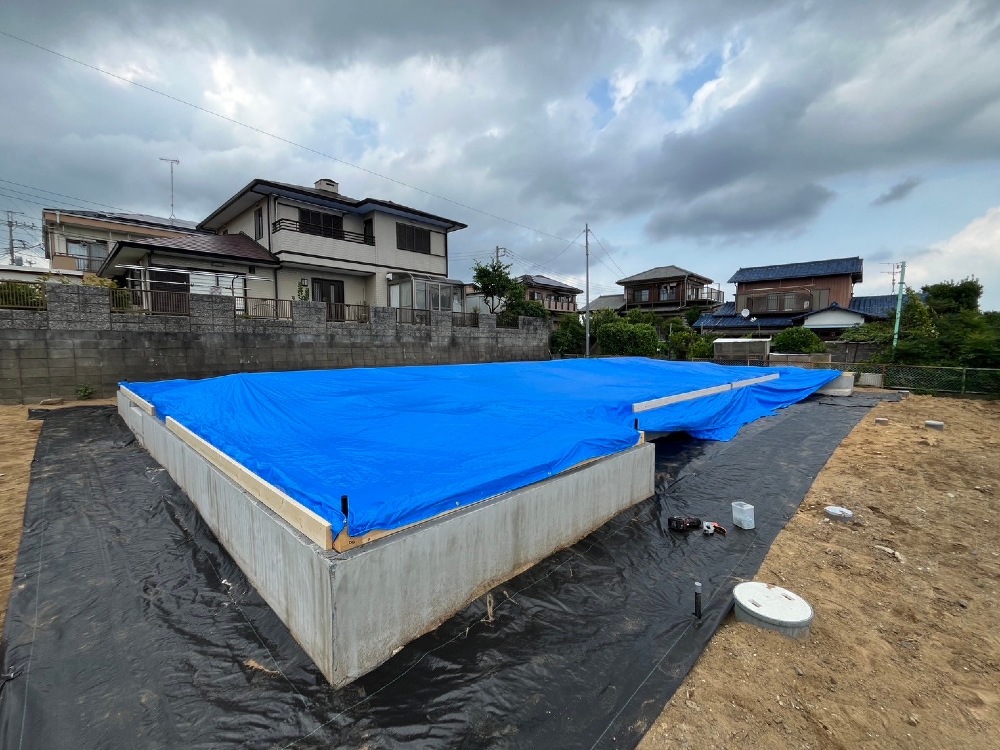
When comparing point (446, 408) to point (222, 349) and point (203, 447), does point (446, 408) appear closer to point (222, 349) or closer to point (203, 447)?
point (203, 447)

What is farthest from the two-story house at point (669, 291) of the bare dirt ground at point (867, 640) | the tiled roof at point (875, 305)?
the bare dirt ground at point (867, 640)

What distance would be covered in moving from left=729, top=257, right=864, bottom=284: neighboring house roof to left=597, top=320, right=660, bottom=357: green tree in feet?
53.1

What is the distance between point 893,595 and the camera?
2785mm

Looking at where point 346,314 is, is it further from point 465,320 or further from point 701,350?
point 701,350

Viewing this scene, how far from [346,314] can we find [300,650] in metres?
12.6

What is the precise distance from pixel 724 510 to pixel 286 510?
12.0 feet

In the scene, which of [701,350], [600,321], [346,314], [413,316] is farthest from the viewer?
[600,321]

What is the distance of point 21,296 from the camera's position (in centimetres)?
821

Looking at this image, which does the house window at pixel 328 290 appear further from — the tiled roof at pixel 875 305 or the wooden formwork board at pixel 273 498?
the tiled roof at pixel 875 305

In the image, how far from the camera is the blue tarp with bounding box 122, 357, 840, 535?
243cm

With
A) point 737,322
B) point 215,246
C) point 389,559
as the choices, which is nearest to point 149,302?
point 215,246

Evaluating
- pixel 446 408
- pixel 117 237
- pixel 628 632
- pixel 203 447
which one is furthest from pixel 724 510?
pixel 117 237

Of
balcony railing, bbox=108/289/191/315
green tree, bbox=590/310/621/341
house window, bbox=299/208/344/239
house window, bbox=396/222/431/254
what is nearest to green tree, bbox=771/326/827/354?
green tree, bbox=590/310/621/341

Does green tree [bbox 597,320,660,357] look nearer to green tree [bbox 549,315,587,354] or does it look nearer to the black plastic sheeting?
green tree [bbox 549,315,587,354]
